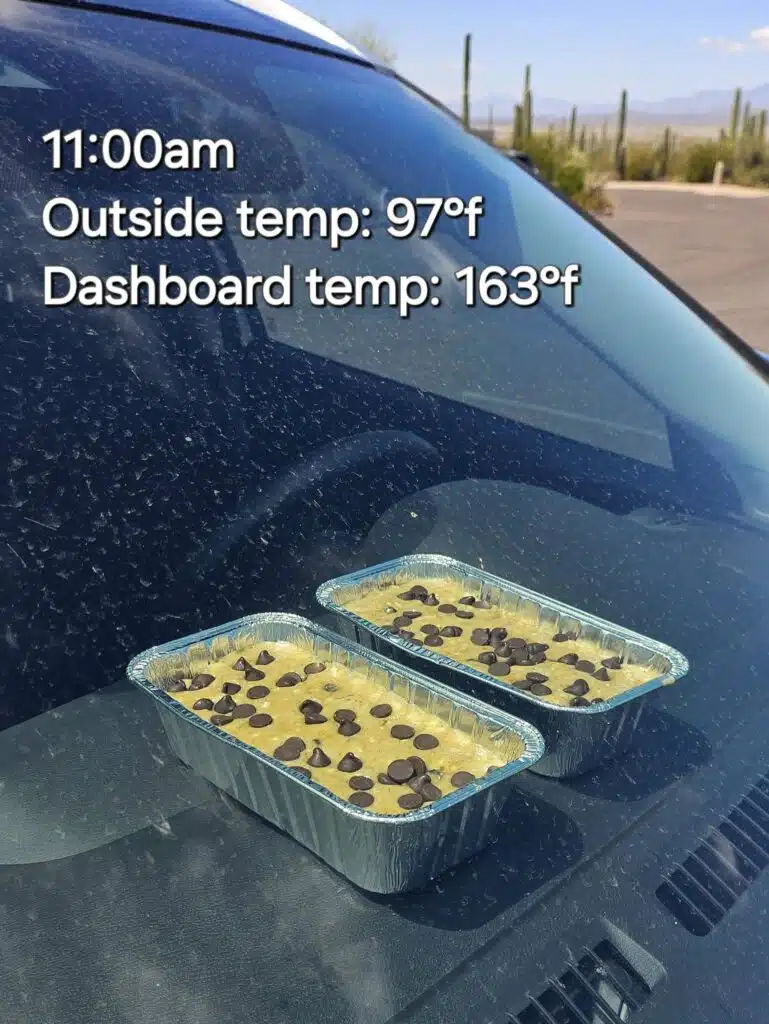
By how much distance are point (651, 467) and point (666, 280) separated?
1.38ft

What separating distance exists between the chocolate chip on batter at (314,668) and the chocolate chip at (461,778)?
0.63 feet

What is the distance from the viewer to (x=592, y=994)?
0.65 metres

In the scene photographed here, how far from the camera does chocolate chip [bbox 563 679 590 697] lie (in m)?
0.90

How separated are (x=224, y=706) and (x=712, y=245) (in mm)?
13778

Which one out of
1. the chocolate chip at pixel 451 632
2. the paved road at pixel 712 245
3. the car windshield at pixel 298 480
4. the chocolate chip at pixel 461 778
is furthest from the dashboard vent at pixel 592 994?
the paved road at pixel 712 245

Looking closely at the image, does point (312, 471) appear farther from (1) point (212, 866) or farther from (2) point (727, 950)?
(2) point (727, 950)

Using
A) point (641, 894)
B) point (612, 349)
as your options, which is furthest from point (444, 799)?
point (612, 349)

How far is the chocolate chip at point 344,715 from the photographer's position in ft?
2.84

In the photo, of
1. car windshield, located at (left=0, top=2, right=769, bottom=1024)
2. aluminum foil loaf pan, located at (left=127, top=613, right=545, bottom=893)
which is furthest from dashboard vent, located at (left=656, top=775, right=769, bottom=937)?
aluminum foil loaf pan, located at (left=127, top=613, right=545, bottom=893)

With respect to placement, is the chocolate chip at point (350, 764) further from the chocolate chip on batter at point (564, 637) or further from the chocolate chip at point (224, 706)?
the chocolate chip on batter at point (564, 637)

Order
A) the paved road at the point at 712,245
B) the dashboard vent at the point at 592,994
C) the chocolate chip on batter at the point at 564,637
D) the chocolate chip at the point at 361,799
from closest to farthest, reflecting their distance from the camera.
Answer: the dashboard vent at the point at 592,994 → the chocolate chip at the point at 361,799 → the chocolate chip on batter at the point at 564,637 → the paved road at the point at 712,245

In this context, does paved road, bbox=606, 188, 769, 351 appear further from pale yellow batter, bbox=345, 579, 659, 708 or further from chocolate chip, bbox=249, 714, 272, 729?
chocolate chip, bbox=249, 714, 272, 729

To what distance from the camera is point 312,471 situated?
1180 millimetres

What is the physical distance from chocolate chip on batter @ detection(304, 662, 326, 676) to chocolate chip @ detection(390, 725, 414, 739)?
11 centimetres
